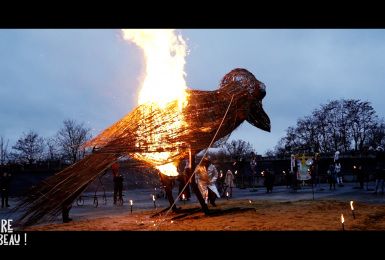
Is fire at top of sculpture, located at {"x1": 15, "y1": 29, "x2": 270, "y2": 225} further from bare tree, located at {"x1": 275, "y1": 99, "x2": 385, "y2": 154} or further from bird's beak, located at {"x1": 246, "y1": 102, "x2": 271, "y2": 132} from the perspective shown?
bare tree, located at {"x1": 275, "y1": 99, "x2": 385, "y2": 154}

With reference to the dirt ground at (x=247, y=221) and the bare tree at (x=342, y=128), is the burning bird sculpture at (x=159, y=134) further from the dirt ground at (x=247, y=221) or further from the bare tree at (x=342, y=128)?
the bare tree at (x=342, y=128)

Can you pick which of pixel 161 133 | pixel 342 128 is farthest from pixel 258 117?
pixel 342 128

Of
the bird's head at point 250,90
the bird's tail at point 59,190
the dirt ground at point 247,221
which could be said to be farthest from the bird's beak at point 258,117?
the bird's tail at point 59,190

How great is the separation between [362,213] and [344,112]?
5185cm

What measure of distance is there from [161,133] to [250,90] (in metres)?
2.91

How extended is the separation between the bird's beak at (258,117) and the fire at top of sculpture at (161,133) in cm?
4

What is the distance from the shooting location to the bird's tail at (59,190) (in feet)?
25.8

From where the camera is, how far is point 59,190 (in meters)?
8.24

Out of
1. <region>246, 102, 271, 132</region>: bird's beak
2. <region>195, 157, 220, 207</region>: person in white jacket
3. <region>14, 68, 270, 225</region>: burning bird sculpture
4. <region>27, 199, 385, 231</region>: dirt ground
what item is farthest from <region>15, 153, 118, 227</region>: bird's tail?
<region>195, 157, 220, 207</region>: person in white jacket

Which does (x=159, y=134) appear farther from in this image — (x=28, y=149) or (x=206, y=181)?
(x=28, y=149)
